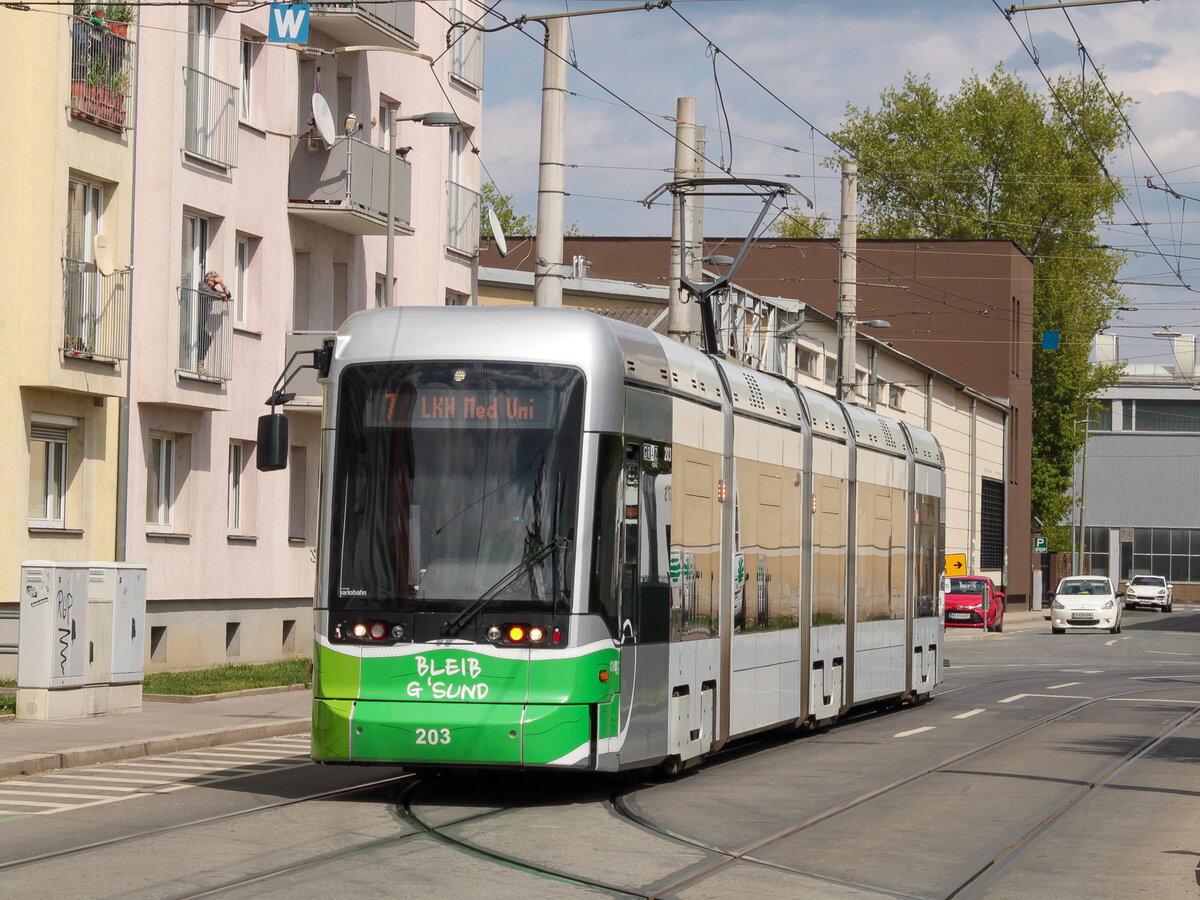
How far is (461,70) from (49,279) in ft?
51.5

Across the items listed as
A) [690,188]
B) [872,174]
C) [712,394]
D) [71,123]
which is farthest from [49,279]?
[872,174]

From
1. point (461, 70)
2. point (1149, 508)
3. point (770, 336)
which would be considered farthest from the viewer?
point (1149, 508)

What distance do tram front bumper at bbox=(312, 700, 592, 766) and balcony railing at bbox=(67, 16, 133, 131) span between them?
1467 centimetres

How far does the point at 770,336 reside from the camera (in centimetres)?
4922

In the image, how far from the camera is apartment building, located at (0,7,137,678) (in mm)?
23859

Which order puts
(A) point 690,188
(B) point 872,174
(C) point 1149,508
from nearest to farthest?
(A) point 690,188 < (B) point 872,174 < (C) point 1149,508

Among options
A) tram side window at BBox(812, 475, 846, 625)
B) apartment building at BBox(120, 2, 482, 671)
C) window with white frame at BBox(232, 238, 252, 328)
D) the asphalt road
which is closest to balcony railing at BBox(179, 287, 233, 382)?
apartment building at BBox(120, 2, 482, 671)

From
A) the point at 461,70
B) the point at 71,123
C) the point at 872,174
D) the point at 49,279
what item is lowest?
the point at 49,279

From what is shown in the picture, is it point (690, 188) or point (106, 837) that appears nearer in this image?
point (106, 837)

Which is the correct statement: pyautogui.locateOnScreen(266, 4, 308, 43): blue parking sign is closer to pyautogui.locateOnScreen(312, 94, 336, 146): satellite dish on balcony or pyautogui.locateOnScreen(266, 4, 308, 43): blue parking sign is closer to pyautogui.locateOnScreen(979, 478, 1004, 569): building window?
pyautogui.locateOnScreen(312, 94, 336, 146): satellite dish on balcony

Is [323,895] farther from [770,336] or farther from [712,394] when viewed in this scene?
[770,336]

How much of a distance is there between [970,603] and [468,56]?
89.8 feet

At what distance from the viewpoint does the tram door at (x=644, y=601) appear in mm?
12711

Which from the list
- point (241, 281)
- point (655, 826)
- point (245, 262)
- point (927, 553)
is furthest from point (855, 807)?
point (245, 262)
